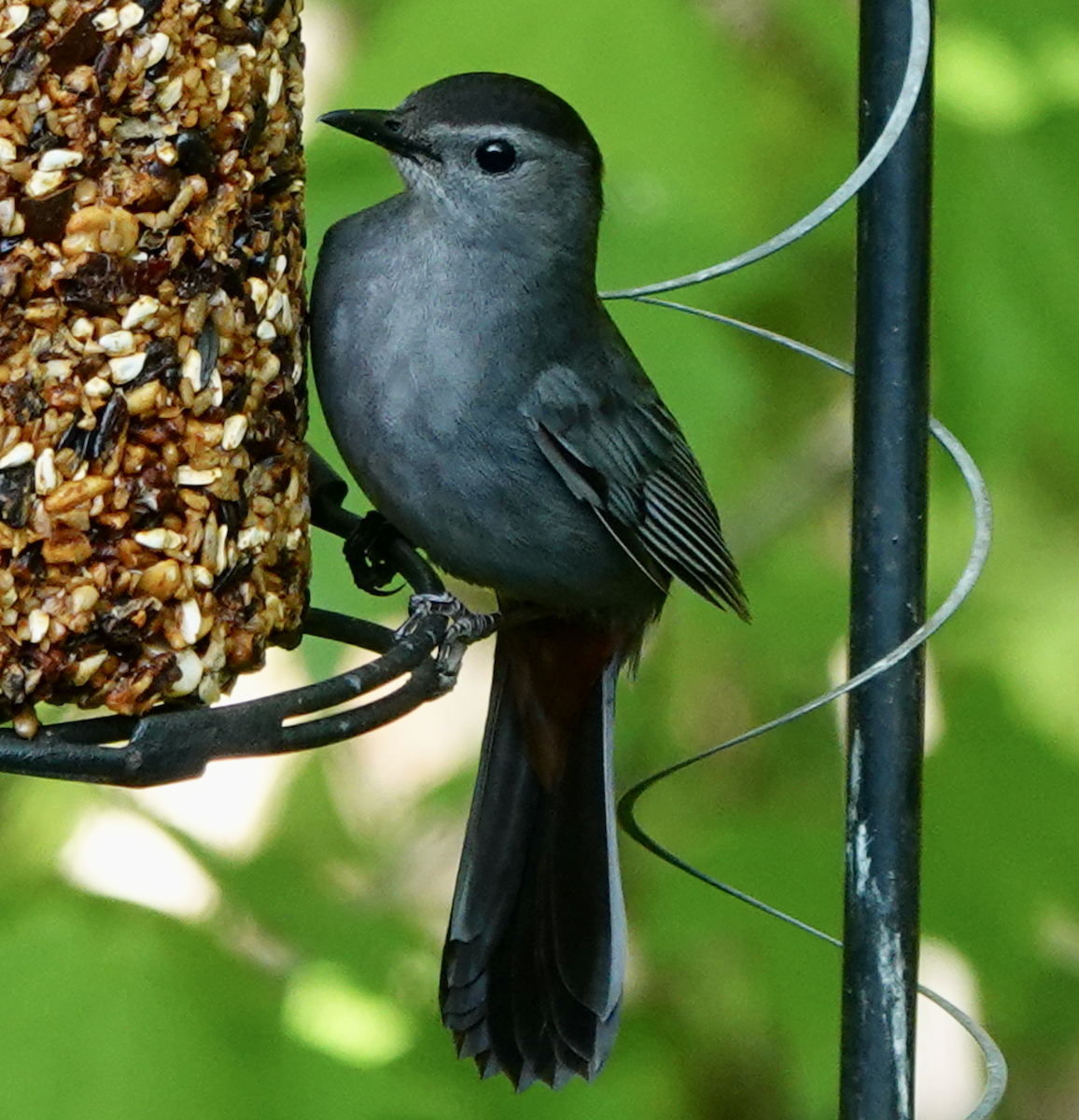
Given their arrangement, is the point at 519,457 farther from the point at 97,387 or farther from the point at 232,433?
the point at 97,387

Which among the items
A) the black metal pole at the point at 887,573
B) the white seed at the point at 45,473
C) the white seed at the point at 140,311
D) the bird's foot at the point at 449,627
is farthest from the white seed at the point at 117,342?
the black metal pole at the point at 887,573

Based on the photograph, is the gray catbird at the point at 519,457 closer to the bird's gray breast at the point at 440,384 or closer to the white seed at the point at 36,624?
the bird's gray breast at the point at 440,384

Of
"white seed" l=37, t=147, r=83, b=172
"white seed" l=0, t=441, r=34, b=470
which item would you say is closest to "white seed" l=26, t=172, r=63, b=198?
"white seed" l=37, t=147, r=83, b=172

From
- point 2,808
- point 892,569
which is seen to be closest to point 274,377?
point 892,569

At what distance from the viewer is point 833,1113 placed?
8.16ft

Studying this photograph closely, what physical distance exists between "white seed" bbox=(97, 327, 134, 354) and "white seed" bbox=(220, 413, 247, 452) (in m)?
0.15

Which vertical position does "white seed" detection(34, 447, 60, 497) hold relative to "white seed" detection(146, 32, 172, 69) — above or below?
below

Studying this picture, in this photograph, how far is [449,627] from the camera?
199 cm

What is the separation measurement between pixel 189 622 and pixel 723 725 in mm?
1801

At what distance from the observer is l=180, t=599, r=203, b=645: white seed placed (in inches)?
69.1

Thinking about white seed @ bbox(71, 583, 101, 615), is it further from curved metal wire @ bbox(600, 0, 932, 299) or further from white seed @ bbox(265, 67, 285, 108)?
curved metal wire @ bbox(600, 0, 932, 299)

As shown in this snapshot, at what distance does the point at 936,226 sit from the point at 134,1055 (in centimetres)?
145

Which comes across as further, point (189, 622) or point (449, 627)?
point (449, 627)

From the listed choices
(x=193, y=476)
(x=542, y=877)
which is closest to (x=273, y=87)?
(x=193, y=476)
